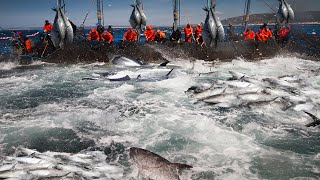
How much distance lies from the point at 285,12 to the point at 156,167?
1657 centimetres

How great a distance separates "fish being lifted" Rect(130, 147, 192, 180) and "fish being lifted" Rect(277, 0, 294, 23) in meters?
16.0

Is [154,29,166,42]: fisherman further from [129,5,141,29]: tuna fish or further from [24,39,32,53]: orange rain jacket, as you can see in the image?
[24,39,32,53]: orange rain jacket

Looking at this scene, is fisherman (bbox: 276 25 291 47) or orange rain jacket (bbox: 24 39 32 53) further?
fisherman (bbox: 276 25 291 47)

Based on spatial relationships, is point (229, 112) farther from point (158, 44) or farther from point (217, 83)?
point (158, 44)

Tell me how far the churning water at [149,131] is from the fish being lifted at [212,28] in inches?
102

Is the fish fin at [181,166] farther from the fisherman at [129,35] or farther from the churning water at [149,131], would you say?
the fisherman at [129,35]

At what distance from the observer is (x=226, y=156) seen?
5.48m

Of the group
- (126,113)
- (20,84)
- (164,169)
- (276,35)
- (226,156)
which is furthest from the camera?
(276,35)

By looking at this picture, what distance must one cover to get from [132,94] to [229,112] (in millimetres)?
3980

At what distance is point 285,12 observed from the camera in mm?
17250

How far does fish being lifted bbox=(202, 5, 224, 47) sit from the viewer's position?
1262 centimetres

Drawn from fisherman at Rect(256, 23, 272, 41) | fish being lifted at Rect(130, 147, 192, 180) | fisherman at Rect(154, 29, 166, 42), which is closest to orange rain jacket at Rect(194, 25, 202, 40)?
fisherman at Rect(154, 29, 166, 42)

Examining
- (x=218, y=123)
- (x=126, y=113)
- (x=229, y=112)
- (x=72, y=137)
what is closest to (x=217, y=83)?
(x=229, y=112)

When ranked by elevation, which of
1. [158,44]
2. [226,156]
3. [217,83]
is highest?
[158,44]
